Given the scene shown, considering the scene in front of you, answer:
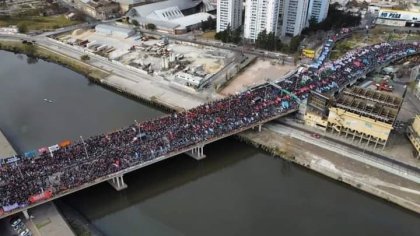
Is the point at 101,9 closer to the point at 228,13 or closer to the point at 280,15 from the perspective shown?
the point at 228,13

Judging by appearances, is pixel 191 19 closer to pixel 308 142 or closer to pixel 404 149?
pixel 308 142

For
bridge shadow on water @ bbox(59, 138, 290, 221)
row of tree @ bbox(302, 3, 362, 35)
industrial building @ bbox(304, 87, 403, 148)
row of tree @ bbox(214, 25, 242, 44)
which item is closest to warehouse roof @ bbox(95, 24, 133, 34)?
row of tree @ bbox(214, 25, 242, 44)

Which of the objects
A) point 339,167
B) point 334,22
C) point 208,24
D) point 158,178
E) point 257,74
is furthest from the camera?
point 208,24

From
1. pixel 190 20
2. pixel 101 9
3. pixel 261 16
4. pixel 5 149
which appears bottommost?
pixel 5 149

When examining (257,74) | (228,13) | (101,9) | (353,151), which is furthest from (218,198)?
(101,9)

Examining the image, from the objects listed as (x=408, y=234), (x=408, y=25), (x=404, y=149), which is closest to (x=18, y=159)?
(x=408, y=234)

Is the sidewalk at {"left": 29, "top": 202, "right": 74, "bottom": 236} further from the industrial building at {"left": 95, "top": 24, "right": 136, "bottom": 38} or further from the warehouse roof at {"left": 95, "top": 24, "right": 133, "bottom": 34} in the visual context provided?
the warehouse roof at {"left": 95, "top": 24, "right": 133, "bottom": 34}
